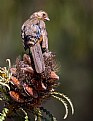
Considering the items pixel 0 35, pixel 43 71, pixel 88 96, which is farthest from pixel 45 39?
pixel 88 96

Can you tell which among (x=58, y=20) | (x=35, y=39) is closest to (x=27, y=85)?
(x=35, y=39)

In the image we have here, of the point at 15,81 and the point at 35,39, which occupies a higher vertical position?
the point at 35,39

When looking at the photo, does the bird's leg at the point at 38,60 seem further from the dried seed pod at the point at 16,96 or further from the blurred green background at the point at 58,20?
the blurred green background at the point at 58,20

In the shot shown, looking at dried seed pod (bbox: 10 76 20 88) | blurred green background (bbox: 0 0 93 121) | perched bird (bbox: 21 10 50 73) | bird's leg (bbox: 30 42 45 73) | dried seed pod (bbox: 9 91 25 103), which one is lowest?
dried seed pod (bbox: 9 91 25 103)

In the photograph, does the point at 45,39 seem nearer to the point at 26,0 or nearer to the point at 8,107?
the point at 8,107

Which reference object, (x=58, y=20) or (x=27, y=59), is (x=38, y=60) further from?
(x=58, y=20)

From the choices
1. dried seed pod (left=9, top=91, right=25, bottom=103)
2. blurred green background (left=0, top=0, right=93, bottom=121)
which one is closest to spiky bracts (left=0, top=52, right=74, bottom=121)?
dried seed pod (left=9, top=91, right=25, bottom=103)

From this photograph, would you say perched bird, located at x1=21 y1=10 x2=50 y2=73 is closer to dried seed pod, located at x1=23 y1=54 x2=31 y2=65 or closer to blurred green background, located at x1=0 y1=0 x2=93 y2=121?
dried seed pod, located at x1=23 y1=54 x2=31 y2=65

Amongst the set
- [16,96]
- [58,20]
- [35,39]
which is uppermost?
[58,20]

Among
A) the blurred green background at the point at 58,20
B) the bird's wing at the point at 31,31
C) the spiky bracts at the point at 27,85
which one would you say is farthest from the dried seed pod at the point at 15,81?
the blurred green background at the point at 58,20
